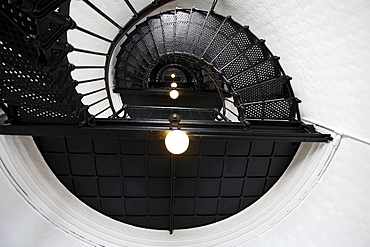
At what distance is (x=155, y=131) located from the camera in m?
1.91

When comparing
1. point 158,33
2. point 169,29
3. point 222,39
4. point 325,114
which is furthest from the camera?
point 158,33

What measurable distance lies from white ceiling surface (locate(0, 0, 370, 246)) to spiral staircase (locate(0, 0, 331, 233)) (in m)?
0.24

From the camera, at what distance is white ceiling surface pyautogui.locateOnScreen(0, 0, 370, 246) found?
162cm

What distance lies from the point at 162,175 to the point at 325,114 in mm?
2009

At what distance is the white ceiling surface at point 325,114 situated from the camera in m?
1.62

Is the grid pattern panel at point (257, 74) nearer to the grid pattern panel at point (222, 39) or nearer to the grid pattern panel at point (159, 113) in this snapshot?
the grid pattern panel at point (222, 39)

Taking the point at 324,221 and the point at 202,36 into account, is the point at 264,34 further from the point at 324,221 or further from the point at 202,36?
the point at 324,221

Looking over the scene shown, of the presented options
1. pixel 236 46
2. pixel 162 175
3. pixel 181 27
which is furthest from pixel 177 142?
pixel 181 27

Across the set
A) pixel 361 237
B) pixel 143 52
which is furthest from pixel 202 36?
pixel 361 237

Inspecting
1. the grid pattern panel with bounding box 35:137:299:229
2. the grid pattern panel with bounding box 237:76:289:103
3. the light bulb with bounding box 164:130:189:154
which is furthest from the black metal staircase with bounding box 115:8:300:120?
the light bulb with bounding box 164:130:189:154

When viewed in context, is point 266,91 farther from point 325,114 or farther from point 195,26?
point 195,26

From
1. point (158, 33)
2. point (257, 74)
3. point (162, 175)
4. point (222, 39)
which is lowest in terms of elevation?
point (162, 175)

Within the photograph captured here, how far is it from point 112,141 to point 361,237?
2.58 metres

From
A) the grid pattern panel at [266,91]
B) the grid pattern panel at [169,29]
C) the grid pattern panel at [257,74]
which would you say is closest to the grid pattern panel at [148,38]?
the grid pattern panel at [169,29]
